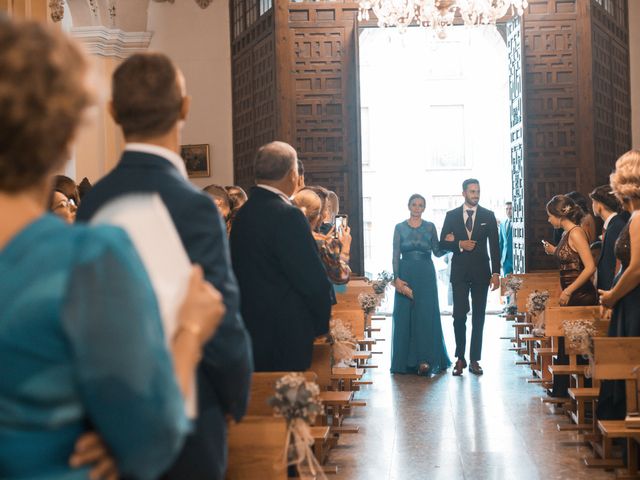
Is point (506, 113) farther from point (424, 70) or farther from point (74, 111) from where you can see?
point (74, 111)

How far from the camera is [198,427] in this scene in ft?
8.78

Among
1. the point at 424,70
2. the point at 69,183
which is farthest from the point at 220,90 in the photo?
the point at 424,70

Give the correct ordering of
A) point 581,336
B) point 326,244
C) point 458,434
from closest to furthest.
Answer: point 581,336 < point 326,244 < point 458,434

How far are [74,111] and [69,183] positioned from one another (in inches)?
205

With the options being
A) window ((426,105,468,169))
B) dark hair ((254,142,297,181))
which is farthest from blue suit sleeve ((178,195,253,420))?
window ((426,105,468,169))

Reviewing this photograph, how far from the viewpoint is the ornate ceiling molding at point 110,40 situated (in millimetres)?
14516

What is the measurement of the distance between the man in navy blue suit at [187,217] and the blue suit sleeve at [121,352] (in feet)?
3.27

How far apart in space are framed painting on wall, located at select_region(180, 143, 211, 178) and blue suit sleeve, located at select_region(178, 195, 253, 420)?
12.6 m

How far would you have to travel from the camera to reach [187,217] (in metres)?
2.66

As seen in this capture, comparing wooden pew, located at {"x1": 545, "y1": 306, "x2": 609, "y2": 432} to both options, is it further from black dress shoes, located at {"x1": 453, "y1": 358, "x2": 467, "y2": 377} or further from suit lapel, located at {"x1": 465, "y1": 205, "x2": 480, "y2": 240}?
suit lapel, located at {"x1": 465, "y1": 205, "x2": 480, "y2": 240}

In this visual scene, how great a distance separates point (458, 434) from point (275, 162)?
13.2ft

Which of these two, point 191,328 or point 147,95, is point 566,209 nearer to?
point 147,95

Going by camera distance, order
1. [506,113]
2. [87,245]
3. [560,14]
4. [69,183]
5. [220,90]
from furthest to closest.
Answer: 1. [506,113]
2. [220,90]
3. [560,14]
4. [69,183]
5. [87,245]

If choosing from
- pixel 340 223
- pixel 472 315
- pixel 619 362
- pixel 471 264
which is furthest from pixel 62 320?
pixel 471 264
